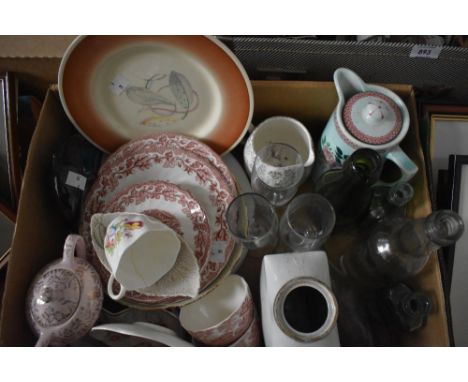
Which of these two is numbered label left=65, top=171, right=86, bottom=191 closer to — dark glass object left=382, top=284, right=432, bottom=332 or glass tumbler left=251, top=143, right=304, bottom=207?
glass tumbler left=251, top=143, right=304, bottom=207

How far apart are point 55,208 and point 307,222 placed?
0.45m

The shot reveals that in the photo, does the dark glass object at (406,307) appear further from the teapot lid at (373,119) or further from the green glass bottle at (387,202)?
the teapot lid at (373,119)

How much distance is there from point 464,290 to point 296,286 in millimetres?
393

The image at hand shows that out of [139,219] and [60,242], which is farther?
[60,242]

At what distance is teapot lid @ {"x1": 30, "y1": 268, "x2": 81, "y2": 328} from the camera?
0.51 meters

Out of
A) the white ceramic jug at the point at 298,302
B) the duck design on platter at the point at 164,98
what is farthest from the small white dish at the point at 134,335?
the duck design on platter at the point at 164,98

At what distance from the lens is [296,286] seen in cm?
46

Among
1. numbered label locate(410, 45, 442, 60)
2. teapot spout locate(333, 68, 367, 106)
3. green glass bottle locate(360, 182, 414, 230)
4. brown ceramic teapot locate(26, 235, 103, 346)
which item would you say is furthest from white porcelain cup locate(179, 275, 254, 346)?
numbered label locate(410, 45, 442, 60)

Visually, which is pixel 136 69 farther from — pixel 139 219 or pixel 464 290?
pixel 464 290

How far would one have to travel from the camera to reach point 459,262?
66 centimetres

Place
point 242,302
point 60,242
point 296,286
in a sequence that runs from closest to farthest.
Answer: point 296,286
point 242,302
point 60,242

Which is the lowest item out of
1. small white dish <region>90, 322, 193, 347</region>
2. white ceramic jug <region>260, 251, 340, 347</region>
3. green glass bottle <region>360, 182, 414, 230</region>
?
small white dish <region>90, 322, 193, 347</region>

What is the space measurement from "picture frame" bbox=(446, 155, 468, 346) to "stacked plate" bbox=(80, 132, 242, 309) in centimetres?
38

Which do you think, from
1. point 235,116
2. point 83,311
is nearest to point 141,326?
point 83,311
